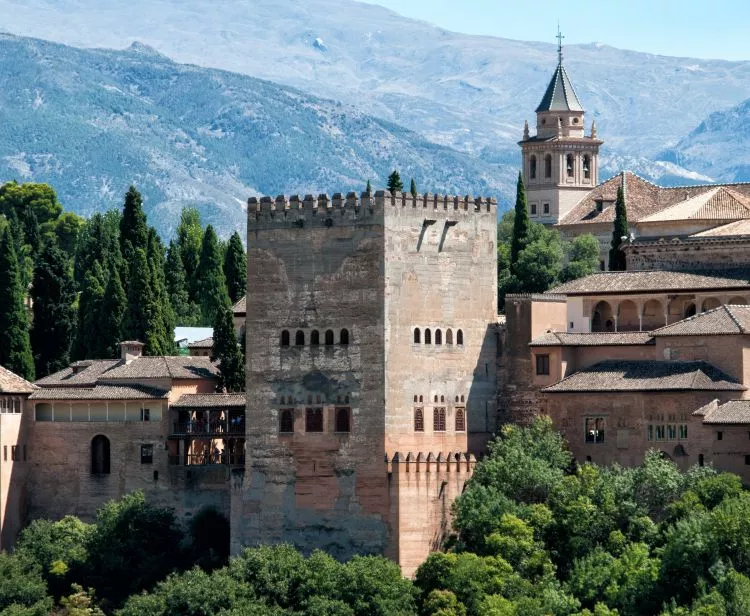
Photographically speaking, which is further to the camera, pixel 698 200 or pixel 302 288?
pixel 698 200

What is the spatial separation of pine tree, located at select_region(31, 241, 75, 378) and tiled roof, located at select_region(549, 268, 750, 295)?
21.7 m

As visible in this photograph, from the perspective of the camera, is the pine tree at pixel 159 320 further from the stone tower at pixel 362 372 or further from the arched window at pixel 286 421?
the arched window at pixel 286 421

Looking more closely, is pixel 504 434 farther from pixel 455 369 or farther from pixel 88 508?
pixel 88 508

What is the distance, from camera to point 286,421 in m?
72.3

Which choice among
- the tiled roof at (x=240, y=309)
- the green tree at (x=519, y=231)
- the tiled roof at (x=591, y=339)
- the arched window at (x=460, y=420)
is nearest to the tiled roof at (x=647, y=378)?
the tiled roof at (x=591, y=339)

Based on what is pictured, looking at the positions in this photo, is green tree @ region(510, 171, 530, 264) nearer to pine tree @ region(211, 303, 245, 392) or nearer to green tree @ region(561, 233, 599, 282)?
green tree @ region(561, 233, 599, 282)

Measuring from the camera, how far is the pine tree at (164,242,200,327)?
10044 cm

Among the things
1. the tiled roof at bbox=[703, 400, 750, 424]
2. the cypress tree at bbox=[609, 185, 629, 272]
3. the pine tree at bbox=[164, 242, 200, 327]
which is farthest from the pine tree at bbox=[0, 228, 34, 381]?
the tiled roof at bbox=[703, 400, 750, 424]

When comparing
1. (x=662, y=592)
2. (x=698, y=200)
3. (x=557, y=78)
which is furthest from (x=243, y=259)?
(x=662, y=592)

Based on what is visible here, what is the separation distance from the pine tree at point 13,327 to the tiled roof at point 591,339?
74.0 ft

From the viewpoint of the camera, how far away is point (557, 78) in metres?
107

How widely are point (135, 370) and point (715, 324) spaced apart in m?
19.9

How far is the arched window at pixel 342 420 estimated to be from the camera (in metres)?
71.3

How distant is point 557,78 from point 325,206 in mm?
36955
